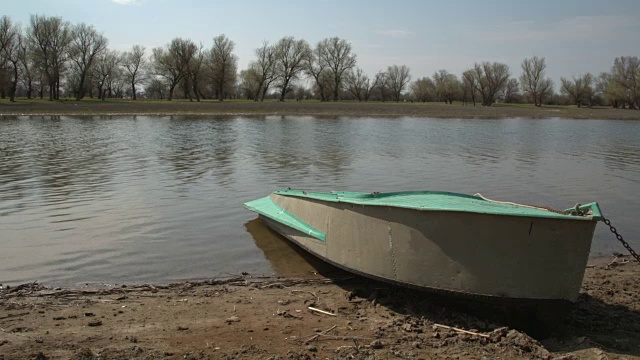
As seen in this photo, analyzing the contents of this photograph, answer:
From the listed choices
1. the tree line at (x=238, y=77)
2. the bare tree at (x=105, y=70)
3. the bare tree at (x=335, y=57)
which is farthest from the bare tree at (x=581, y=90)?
the bare tree at (x=105, y=70)

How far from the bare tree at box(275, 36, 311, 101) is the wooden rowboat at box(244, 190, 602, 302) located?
83.7 meters

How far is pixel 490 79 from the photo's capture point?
3841 inches

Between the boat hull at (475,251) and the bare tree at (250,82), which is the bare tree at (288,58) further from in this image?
the boat hull at (475,251)

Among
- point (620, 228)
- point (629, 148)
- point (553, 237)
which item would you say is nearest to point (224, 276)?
point (553, 237)

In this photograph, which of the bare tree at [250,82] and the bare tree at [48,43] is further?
the bare tree at [250,82]

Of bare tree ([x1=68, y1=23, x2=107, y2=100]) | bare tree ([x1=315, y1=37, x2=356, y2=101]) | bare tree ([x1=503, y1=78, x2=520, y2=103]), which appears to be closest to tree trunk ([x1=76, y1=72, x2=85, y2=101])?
bare tree ([x1=68, y1=23, x2=107, y2=100])

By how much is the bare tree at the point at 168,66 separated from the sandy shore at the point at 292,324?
77627 millimetres

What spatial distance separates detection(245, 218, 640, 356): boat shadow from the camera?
4859 millimetres

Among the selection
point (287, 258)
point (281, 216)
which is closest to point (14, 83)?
point (281, 216)

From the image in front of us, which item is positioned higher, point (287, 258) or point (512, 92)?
point (512, 92)

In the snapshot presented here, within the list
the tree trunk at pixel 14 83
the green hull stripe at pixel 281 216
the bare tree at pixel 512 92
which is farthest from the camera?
the bare tree at pixel 512 92

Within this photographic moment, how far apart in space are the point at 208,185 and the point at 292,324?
8282 mm

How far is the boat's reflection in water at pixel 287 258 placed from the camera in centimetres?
694

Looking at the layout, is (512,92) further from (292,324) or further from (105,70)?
(292,324)
